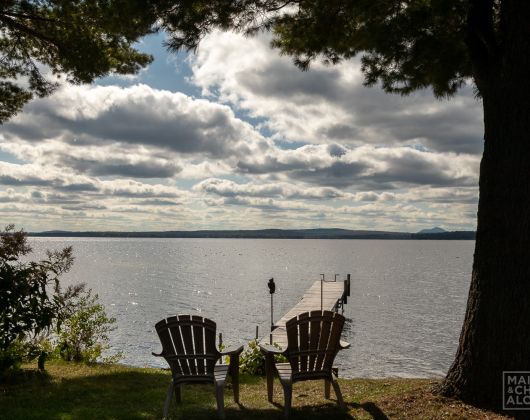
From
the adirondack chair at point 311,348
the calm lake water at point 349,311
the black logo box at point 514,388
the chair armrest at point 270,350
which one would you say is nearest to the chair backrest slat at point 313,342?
the adirondack chair at point 311,348

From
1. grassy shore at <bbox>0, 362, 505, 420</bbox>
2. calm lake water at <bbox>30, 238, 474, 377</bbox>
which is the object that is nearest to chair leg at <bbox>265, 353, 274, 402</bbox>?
grassy shore at <bbox>0, 362, 505, 420</bbox>

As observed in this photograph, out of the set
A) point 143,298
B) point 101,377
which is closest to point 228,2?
point 101,377

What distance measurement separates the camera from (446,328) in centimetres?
3206

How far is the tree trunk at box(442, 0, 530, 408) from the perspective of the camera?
5.29 meters

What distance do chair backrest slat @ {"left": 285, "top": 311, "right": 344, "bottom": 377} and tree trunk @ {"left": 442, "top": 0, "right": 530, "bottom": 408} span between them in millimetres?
1433

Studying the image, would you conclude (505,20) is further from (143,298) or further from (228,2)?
(143,298)

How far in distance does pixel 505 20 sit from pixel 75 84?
25.5 feet

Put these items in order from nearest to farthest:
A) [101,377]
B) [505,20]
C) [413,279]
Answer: [505,20], [101,377], [413,279]

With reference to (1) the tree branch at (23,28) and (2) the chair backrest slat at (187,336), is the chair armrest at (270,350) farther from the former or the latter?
(1) the tree branch at (23,28)

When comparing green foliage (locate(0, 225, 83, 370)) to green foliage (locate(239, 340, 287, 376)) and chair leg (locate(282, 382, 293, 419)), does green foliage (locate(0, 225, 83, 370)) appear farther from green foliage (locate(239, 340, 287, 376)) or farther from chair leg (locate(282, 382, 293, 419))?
Answer: chair leg (locate(282, 382, 293, 419))

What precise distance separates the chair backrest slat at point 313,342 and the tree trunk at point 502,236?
1.43 m

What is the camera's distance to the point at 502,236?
5.38m

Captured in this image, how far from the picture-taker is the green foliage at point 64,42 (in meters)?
8.41

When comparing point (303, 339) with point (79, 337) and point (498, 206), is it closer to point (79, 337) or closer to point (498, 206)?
point (498, 206)
